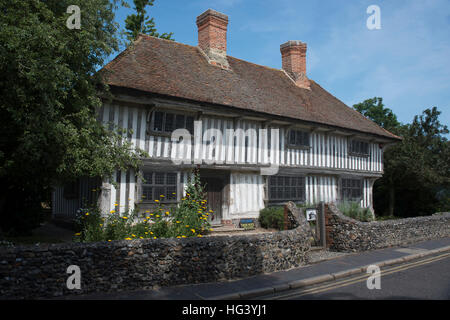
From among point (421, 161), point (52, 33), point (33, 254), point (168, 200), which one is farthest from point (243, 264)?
point (421, 161)

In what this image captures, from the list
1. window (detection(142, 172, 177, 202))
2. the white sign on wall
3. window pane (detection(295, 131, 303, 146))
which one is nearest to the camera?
the white sign on wall

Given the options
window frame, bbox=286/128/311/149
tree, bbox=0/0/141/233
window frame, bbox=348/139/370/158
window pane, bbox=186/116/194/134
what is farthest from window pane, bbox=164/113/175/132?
window frame, bbox=348/139/370/158

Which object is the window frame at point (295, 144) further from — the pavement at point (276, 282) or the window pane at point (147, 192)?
the window pane at point (147, 192)

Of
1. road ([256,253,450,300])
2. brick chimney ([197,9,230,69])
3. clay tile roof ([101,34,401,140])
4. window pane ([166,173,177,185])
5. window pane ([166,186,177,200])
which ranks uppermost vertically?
brick chimney ([197,9,230,69])

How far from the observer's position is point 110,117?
956 cm

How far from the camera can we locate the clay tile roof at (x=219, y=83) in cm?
1040

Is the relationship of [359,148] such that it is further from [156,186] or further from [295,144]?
[156,186]

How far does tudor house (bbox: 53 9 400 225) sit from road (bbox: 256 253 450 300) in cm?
Result: 575

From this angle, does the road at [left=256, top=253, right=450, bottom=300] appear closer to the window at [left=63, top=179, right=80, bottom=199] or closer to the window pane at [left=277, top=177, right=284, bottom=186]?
the window pane at [left=277, top=177, right=284, bottom=186]

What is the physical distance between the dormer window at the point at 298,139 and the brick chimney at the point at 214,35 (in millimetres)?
4140

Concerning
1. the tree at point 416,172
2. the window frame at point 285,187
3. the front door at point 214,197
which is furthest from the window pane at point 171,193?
the tree at point 416,172

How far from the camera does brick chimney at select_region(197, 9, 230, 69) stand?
543 inches
